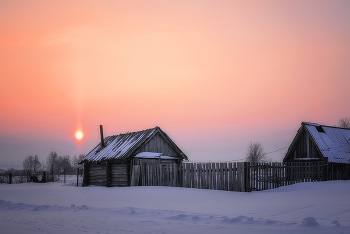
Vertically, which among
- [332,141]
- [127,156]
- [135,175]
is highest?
[332,141]

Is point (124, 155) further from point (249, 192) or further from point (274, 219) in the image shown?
point (274, 219)

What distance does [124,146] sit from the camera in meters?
26.6

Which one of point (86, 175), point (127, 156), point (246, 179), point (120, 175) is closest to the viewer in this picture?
point (246, 179)

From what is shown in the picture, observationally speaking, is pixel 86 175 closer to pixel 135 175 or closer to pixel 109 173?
pixel 109 173

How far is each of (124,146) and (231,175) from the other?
1236cm

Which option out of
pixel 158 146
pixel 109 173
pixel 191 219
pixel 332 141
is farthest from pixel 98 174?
pixel 191 219

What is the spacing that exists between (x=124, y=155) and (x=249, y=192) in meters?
11.3

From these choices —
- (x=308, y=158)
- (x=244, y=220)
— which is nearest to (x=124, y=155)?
(x=308, y=158)

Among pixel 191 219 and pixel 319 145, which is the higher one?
pixel 319 145

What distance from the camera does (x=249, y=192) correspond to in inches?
618

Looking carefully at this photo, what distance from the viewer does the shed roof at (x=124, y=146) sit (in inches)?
978

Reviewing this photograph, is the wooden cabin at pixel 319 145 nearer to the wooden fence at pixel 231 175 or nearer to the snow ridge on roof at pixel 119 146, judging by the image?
the wooden fence at pixel 231 175

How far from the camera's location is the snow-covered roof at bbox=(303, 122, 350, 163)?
2522cm

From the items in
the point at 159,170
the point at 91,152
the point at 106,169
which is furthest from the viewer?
the point at 91,152
